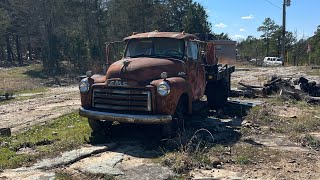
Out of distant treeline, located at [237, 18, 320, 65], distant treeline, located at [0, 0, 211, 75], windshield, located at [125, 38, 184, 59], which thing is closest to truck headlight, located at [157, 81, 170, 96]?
windshield, located at [125, 38, 184, 59]

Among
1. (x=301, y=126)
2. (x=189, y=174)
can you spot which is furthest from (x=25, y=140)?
(x=301, y=126)

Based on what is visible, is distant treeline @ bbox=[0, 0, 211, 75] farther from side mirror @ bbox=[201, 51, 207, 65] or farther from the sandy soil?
side mirror @ bbox=[201, 51, 207, 65]

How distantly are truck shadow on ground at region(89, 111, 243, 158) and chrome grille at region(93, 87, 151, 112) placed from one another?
80cm

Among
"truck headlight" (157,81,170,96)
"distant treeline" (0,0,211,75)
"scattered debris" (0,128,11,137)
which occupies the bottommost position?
"scattered debris" (0,128,11,137)

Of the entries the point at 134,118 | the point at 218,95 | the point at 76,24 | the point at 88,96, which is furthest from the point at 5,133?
the point at 76,24

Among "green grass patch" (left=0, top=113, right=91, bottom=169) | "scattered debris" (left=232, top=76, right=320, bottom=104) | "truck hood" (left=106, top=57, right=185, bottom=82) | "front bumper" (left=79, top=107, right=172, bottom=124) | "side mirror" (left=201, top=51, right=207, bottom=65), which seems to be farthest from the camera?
"scattered debris" (left=232, top=76, right=320, bottom=104)

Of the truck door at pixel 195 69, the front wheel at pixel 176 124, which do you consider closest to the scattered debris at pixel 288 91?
the truck door at pixel 195 69

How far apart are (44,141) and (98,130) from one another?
3.89ft

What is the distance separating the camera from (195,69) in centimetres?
976

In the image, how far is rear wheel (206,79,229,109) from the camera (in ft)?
41.3

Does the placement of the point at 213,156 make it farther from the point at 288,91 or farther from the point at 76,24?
the point at 76,24

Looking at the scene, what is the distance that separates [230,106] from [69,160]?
22.6 feet

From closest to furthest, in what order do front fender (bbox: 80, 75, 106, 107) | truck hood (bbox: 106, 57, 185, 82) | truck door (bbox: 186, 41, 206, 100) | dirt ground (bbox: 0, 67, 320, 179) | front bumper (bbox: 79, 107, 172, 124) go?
dirt ground (bbox: 0, 67, 320, 179), front bumper (bbox: 79, 107, 172, 124), truck hood (bbox: 106, 57, 185, 82), front fender (bbox: 80, 75, 106, 107), truck door (bbox: 186, 41, 206, 100)

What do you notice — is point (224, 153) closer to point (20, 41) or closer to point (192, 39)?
point (192, 39)
